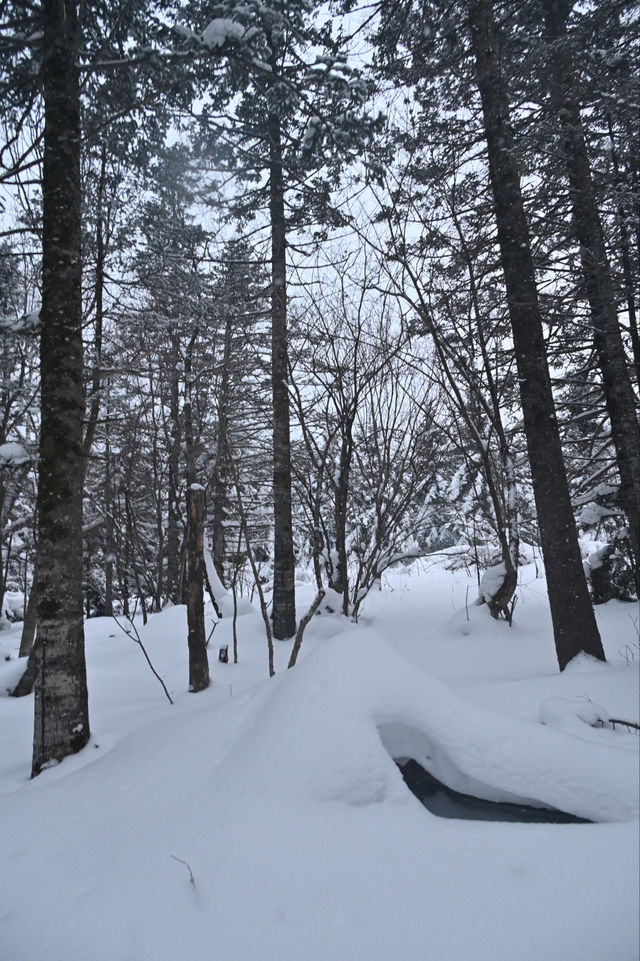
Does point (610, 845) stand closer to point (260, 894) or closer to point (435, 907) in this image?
point (435, 907)

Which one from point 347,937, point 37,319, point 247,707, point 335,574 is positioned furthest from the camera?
point 335,574

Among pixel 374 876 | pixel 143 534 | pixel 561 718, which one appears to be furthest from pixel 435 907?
pixel 143 534

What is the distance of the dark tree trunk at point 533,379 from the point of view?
451 cm

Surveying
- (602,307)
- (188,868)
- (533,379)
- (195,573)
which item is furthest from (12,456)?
(602,307)

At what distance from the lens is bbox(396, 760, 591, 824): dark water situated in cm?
164

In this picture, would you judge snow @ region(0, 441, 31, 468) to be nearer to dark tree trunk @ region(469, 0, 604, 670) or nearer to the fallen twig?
the fallen twig

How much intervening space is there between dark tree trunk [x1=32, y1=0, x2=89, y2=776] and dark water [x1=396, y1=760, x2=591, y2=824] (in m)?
2.69

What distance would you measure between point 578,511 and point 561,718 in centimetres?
738

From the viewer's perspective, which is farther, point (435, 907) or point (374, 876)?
point (374, 876)

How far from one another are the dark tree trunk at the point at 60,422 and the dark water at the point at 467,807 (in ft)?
8.83

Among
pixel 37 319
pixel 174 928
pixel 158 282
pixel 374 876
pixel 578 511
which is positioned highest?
pixel 158 282

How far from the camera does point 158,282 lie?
6.41 m

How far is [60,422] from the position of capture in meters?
3.44

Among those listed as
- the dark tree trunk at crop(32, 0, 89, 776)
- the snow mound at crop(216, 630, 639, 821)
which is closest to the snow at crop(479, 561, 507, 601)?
the snow mound at crop(216, 630, 639, 821)
